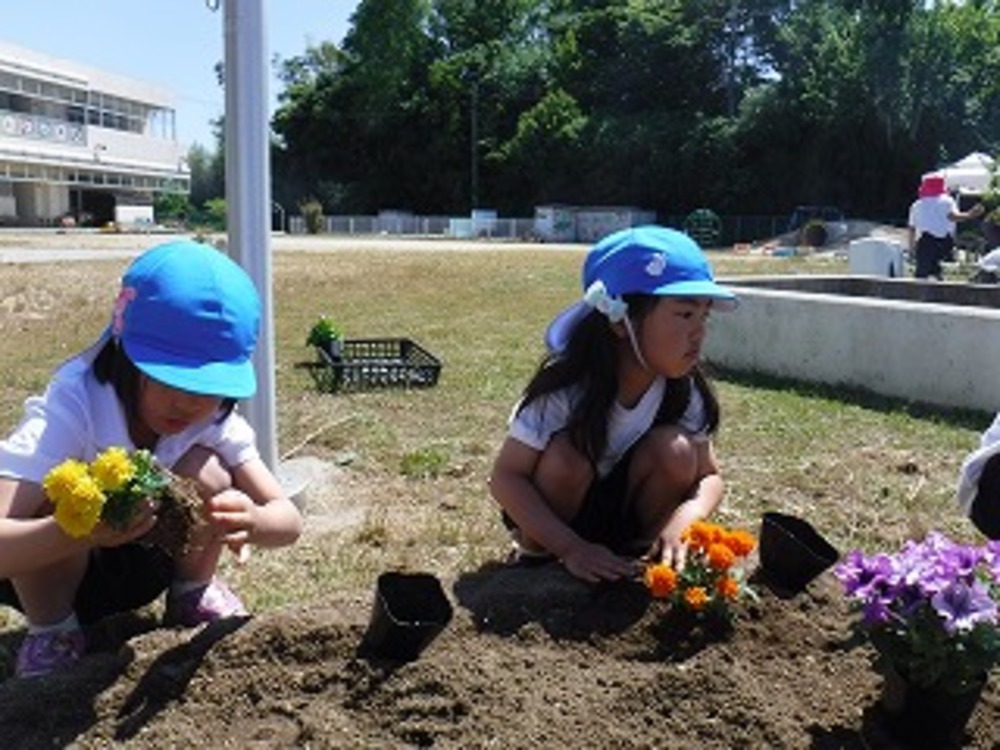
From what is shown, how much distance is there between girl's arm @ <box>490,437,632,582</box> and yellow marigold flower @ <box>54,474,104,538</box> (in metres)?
1.09

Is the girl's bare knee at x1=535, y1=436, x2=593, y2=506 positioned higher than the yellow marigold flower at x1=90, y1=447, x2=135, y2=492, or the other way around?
the yellow marigold flower at x1=90, y1=447, x2=135, y2=492

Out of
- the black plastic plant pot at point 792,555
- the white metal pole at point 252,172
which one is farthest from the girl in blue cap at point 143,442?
the white metal pole at point 252,172

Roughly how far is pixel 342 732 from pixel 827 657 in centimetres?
103

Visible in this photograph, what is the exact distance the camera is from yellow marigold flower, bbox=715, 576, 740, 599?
93.7 inches

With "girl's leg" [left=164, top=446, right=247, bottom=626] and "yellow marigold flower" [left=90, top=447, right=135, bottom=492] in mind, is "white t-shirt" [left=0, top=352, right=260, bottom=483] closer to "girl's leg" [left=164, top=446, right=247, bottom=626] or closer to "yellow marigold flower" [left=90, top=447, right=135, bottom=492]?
"girl's leg" [left=164, top=446, right=247, bottom=626]

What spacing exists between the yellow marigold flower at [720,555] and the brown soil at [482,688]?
183 millimetres

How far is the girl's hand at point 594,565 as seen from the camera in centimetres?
261

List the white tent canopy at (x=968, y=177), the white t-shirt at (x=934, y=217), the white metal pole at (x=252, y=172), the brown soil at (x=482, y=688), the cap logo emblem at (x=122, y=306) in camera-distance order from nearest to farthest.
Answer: the brown soil at (x=482, y=688) → the cap logo emblem at (x=122, y=306) → the white metal pole at (x=252, y=172) → the white t-shirt at (x=934, y=217) → the white tent canopy at (x=968, y=177)

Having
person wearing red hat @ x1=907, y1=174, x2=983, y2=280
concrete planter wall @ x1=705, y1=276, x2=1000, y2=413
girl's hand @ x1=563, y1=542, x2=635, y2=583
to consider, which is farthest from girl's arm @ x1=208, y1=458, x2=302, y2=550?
person wearing red hat @ x1=907, y1=174, x2=983, y2=280

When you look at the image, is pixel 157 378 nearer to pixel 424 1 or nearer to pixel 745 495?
pixel 745 495

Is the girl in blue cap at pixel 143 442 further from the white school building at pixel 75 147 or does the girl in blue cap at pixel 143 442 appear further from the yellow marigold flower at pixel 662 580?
the white school building at pixel 75 147

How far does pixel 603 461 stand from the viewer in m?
2.89

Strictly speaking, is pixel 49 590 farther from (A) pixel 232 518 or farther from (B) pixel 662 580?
(B) pixel 662 580

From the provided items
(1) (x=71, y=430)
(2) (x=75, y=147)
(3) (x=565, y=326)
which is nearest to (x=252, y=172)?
(3) (x=565, y=326)
